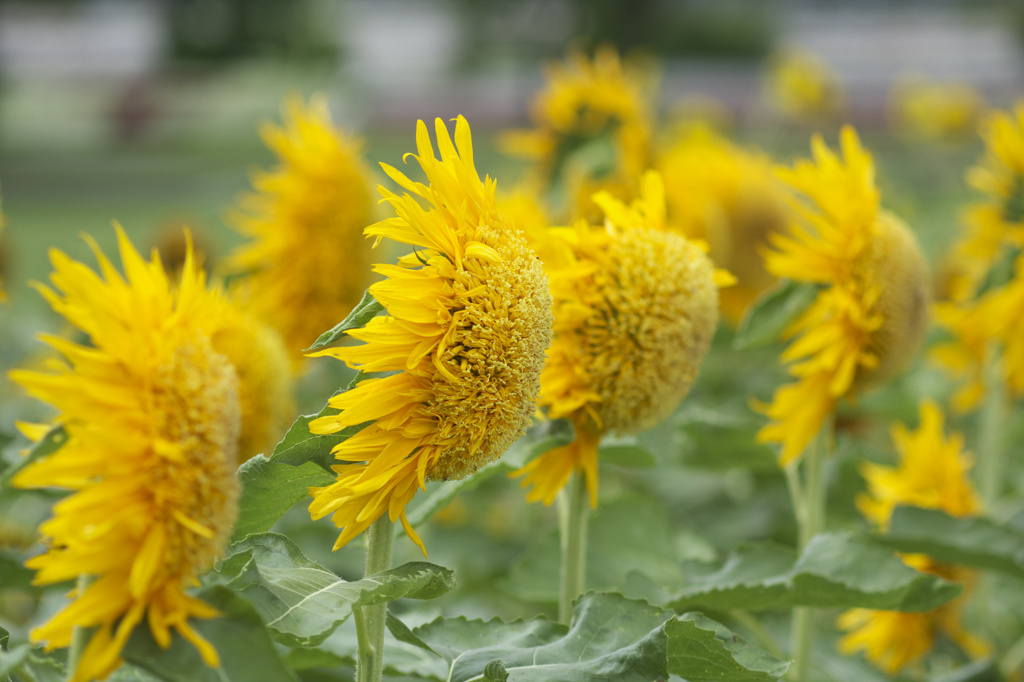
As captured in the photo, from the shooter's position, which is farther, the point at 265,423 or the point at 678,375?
the point at 265,423

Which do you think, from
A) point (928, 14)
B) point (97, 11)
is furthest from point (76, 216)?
point (928, 14)

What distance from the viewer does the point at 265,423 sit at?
1223 mm

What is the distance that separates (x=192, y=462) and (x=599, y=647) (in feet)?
1.22

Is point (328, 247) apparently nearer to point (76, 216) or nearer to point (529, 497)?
point (529, 497)

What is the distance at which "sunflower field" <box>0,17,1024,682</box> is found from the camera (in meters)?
0.59

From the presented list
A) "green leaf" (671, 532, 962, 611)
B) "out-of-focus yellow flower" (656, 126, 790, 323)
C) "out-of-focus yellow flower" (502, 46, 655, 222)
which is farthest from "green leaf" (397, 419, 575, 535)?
"out-of-focus yellow flower" (656, 126, 790, 323)

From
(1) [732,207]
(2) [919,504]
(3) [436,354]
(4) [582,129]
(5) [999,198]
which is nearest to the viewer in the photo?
(3) [436,354]

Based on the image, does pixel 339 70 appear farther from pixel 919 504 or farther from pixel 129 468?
pixel 129 468

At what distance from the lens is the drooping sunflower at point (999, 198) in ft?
4.75

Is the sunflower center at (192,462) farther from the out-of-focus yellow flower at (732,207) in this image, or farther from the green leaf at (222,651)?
the out-of-focus yellow flower at (732,207)

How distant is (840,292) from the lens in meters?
1.13

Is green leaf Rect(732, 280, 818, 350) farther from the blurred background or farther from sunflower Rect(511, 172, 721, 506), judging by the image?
the blurred background

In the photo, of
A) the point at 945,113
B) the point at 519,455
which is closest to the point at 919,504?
the point at 519,455

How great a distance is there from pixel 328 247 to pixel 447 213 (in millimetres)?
901
